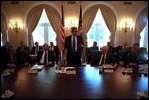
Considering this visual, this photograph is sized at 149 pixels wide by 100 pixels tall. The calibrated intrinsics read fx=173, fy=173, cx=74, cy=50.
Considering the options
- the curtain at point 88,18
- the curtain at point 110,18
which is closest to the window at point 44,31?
the curtain at point 88,18

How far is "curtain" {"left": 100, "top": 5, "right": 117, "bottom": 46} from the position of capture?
316 inches

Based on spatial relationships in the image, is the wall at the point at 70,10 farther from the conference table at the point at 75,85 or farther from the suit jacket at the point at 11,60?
the conference table at the point at 75,85

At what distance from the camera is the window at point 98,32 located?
830cm

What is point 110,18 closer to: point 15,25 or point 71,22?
point 71,22

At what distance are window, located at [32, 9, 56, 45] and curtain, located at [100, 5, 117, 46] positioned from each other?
2533 mm

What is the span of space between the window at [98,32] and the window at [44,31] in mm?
1780

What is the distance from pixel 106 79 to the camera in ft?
9.60

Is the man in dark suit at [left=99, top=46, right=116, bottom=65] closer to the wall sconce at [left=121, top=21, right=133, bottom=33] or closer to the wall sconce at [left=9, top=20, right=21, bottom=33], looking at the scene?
the wall sconce at [left=121, top=21, right=133, bottom=33]

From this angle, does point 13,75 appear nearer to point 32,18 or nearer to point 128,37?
point 32,18

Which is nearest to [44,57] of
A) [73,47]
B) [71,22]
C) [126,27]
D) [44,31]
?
[73,47]

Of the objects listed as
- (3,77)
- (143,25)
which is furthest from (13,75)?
(143,25)

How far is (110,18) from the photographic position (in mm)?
8062

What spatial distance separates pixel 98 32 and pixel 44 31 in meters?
2.60

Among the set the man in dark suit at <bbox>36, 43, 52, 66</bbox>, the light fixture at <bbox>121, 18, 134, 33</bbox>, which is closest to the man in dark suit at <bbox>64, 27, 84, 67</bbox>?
the man in dark suit at <bbox>36, 43, 52, 66</bbox>
